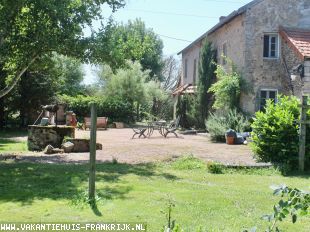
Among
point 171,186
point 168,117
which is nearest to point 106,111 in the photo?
point 168,117

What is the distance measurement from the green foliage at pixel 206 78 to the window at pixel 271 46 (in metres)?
4.20

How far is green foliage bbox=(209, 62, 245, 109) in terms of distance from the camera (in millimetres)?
22828

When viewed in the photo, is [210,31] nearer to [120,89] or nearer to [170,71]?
[120,89]

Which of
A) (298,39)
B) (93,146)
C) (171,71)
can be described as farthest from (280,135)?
(171,71)

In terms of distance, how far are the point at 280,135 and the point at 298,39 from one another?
11.9 meters

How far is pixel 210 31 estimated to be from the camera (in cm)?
2794

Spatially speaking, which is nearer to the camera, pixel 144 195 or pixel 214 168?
pixel 144 195

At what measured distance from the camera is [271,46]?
2311cm

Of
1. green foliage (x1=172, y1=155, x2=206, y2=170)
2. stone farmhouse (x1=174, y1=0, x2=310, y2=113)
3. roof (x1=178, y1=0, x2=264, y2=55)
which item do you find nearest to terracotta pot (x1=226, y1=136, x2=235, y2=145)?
stone farmhouse (x1=174, y1=0, x2=310, y2=113)

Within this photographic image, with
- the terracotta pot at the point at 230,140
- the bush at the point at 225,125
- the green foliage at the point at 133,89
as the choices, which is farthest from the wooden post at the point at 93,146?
the green foliage at the point at 133,89

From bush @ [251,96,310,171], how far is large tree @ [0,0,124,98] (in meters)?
6.19

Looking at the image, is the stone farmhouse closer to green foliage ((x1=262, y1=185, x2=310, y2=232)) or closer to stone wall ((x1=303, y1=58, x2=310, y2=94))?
stone wall ((x1=303, y1=58, x2=310, y2=94))

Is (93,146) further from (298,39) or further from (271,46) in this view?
(271,46)

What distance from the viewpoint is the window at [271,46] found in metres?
23.0
